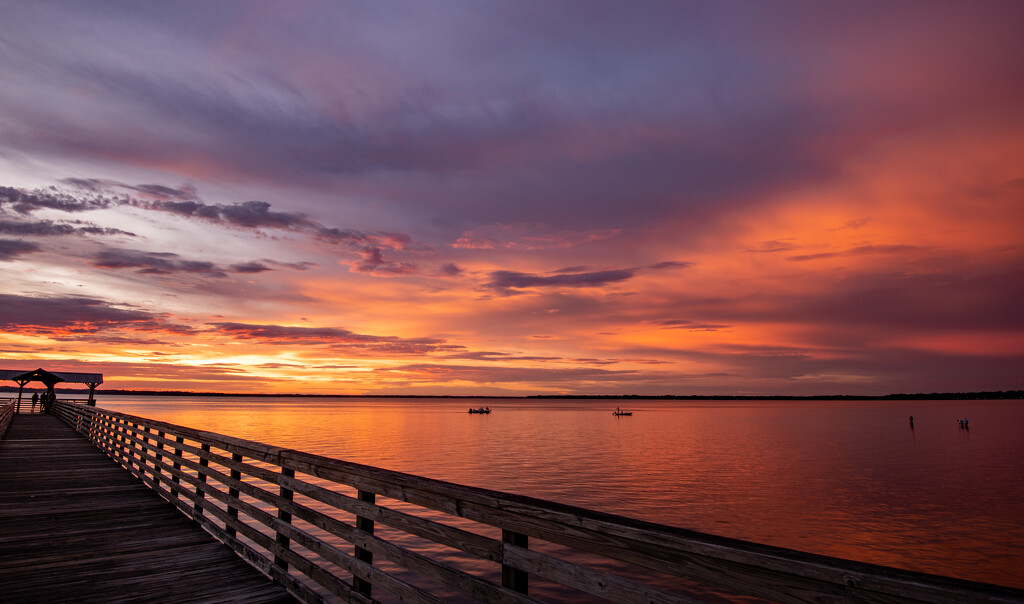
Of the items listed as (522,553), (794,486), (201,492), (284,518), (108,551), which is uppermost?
(522,553)

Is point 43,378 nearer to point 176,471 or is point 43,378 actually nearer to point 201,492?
point 176,471

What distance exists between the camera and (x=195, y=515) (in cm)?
866

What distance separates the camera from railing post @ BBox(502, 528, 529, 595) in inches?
135

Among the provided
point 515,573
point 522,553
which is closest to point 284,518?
point 515,573

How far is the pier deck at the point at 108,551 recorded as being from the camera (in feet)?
18.8

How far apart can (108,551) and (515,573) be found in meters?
6.61

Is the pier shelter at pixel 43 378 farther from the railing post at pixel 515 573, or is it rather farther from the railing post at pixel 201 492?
the railing post at pixel 515 573

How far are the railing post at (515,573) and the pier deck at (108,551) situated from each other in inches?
130

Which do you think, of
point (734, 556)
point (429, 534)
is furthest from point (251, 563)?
point (734, 556)

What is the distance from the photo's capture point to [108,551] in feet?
23.6

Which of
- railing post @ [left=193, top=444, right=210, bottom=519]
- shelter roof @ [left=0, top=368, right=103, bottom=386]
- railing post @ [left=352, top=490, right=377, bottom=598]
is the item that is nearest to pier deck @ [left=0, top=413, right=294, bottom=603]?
railing post @ [left=193, top=444, right=210, bottom=519]

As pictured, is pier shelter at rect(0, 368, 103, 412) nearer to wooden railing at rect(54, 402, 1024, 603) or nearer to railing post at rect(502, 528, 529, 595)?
wooden railing at rect(54, 402, 1024, 603)

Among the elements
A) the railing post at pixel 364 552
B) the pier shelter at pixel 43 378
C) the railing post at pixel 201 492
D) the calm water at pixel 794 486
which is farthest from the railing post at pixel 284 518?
the pier shelter at pixel 43 378

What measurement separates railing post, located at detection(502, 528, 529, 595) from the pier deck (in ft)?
10.9
